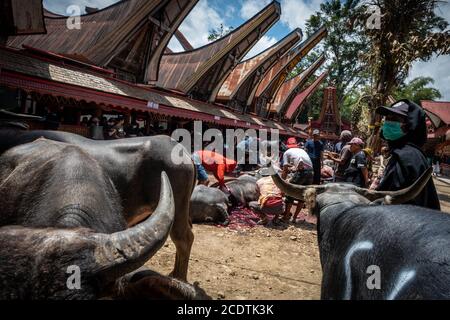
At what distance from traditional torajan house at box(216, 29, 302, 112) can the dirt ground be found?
1711cm

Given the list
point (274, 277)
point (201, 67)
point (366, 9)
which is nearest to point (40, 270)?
point (274, 277)

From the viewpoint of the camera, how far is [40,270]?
44.8 inches

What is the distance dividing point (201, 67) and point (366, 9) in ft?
30.0

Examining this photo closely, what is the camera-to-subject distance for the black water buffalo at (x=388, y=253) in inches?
39.6

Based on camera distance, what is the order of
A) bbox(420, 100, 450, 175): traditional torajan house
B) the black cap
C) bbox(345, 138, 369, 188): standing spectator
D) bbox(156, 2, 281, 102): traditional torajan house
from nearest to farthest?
the black cap → bbox(345, 138, 369, 188): standing spectator → bbox(156, 2, 281, 102): traditional torajan house → bbox(420, 100, 450, 175): traditional torajan house

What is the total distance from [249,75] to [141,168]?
20.7 meters

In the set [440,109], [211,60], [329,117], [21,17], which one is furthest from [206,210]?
[329,117]

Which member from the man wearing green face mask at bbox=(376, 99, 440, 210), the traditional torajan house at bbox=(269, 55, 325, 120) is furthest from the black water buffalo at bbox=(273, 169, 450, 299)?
the traditional torajan house at bbox=(269, 55, 325, 120)

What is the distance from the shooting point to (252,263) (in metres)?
4.13

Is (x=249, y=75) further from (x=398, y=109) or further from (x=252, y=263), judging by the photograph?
(x=398, y=109)

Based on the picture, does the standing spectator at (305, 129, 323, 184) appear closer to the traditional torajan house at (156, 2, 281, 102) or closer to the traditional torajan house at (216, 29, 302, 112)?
the traditional torajan house at (156, 2, 281, 102)

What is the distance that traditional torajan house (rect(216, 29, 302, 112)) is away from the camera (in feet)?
71.5

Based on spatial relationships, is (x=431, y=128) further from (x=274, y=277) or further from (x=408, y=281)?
(x=408, y=281)

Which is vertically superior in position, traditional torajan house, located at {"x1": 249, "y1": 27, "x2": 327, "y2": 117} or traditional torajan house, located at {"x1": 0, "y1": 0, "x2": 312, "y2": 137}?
traditional torajan house, located at {"x1": 249, "y1": 27, "x2": 327, "y2": 117}
